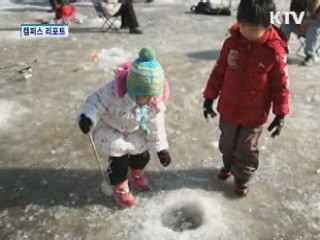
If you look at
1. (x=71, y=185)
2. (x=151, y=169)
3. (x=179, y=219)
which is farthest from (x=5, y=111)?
(x=179, y=219)

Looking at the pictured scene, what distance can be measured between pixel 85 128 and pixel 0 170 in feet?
5.12

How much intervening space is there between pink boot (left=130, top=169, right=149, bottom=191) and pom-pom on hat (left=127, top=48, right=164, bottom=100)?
3.42 feet

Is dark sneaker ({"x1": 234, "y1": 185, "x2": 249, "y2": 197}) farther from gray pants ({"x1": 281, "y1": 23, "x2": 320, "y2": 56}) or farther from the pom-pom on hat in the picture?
gray pants ({"x1": 281, "y1": 23, "x2": 320, "y2": 56})

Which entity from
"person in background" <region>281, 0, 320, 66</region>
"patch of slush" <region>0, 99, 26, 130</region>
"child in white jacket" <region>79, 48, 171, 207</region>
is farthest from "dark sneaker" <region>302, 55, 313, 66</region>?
"patch of slush" <region>0, 99, 26, 130</region>

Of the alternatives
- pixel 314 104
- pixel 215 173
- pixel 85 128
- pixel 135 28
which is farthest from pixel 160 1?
pixel 85 128

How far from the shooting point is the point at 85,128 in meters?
3.19

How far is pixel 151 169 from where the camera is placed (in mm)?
4332

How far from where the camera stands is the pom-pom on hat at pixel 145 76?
121 inches

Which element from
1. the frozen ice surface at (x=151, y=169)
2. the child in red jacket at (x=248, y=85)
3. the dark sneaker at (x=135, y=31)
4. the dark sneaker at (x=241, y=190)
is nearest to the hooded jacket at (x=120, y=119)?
the child in red jacket at (x=248, y=85)

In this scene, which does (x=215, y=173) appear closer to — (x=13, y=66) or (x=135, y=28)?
(x=13, y=66)

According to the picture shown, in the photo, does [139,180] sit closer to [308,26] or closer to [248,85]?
[248,85]

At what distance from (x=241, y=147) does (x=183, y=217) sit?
771 mm

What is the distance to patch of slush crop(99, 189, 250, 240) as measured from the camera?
3.49 m

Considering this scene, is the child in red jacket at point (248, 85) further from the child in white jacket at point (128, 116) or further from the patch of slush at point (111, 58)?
the patch of slush at point (111, 58)
